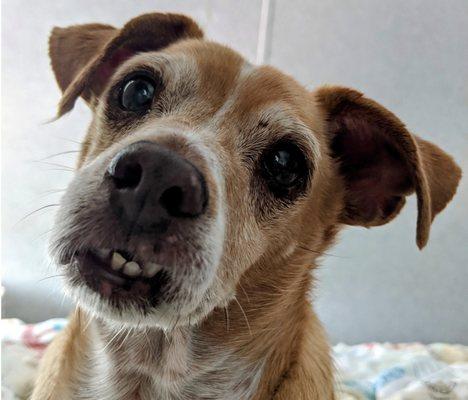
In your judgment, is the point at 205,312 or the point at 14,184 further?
the point at 14,184

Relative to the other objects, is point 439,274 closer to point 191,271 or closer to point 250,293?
point 250,293

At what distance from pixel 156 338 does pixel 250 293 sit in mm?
280

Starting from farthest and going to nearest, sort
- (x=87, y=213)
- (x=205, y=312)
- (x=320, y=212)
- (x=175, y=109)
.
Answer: (x=320, y=212) < (x=175, y=109) < (x=205, y=312) < (x=87, y=213)

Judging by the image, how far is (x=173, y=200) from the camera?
917 millimetres

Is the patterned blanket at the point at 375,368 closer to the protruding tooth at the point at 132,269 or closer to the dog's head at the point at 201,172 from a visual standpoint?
the dog's head at the point at 201,172

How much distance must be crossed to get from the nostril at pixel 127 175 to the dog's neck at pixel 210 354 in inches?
20.8

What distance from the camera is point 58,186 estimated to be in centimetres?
304

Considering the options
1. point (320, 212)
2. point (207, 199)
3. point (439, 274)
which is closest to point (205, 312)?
point (207, 199)

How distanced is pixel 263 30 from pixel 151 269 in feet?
7.34

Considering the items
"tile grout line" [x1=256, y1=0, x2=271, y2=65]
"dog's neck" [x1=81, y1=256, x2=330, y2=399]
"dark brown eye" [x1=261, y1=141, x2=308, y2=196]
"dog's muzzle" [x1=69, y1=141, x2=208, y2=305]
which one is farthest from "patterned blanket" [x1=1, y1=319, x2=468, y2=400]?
"tile grout line" [x1=256, y1=0, x2=271, y2=65]

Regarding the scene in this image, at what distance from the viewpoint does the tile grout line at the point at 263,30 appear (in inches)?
112

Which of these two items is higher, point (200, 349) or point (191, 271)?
point (191, 271)

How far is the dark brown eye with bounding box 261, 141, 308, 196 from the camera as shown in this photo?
4.35 ft

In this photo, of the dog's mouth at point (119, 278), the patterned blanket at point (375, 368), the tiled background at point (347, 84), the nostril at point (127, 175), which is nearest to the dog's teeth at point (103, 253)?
the dog's mouth at point (119, 278)
